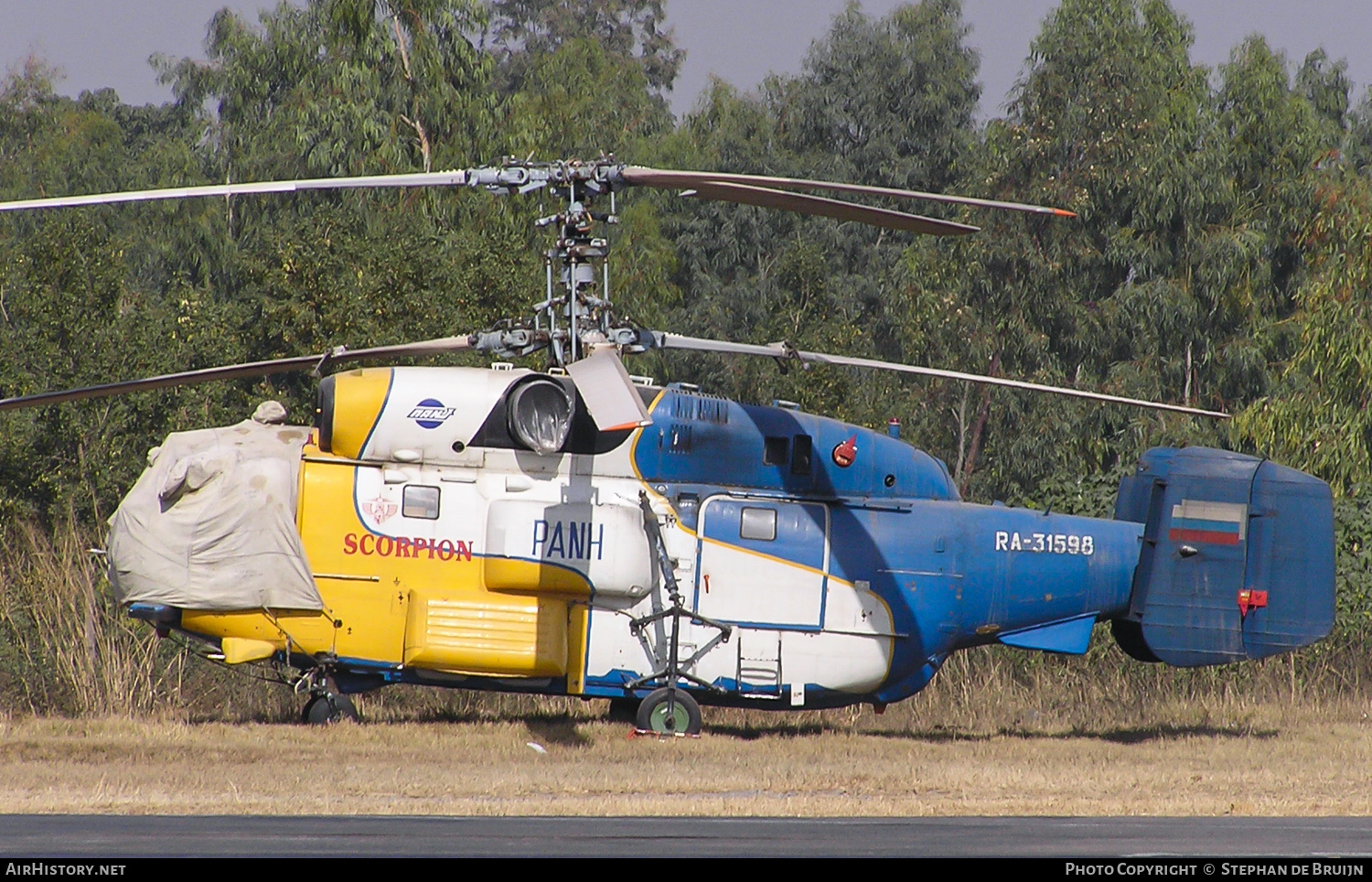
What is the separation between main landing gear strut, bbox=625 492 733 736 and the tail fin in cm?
413

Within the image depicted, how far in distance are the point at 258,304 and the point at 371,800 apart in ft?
43.3

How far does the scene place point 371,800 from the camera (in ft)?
35.2

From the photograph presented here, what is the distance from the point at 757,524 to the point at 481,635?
2.46 m

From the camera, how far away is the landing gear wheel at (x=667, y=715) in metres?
13.7

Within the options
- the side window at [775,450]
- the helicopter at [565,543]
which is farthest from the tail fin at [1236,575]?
the side window at [775,450]

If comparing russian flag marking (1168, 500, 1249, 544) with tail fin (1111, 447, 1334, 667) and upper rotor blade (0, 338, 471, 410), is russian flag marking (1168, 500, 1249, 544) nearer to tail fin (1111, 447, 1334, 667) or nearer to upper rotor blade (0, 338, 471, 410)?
tail fin (1111, 447, 1334, 667)

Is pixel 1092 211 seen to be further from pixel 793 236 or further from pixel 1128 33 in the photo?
pixel 793 236

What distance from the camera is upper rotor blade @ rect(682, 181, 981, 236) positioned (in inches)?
434

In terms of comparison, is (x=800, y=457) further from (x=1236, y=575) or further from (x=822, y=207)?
(x=1236, y=575)

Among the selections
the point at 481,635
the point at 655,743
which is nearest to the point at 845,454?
the point at 655,743

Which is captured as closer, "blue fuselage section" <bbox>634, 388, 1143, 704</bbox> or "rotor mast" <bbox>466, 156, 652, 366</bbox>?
"rotor mast" <bbox>466, 156, 652, 366</bbox>

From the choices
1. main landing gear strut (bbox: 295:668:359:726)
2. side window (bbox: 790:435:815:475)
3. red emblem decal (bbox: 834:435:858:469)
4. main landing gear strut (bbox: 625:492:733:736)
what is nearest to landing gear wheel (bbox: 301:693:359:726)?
main landing gear strut (bbox: 295:668:359:726)

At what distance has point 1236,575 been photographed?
1510 cm

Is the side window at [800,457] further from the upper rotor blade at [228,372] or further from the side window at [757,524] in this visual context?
the upper rotor blade at [228,372]
